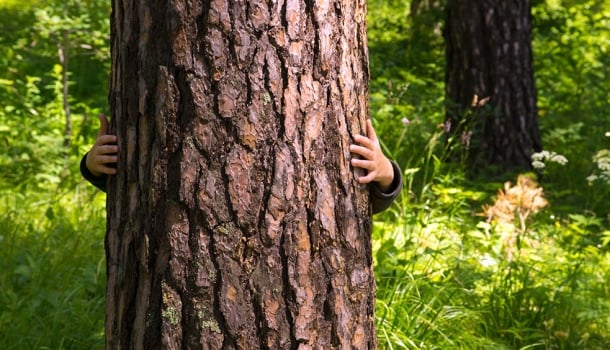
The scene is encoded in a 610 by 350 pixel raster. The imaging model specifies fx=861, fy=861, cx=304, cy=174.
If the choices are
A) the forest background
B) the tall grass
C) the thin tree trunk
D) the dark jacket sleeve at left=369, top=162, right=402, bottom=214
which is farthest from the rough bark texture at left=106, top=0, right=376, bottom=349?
the thin tree trunk

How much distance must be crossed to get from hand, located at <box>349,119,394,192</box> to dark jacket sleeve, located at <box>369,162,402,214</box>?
0.04m

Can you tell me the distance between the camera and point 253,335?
210 cm

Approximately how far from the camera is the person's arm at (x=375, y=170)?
2.24m

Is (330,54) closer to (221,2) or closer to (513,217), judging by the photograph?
(221,2)

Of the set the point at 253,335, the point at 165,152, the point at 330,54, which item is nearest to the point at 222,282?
the point at 253,335

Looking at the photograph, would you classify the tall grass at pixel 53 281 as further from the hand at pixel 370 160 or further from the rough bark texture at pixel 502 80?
the rough bark texture at pixel 502 80

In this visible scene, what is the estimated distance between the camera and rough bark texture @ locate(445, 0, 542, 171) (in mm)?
6266

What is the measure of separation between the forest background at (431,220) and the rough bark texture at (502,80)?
0.92 feet

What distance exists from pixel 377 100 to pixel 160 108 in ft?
16.1

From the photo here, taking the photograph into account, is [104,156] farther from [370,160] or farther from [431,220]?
[431,220]

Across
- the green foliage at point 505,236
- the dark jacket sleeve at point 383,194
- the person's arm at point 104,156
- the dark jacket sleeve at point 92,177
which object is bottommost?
the green foliage at point 505,236

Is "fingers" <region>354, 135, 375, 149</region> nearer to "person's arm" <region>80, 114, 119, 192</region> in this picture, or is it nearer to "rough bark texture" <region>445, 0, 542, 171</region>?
"person's arm" <region>80, 114, 119, 192</region>

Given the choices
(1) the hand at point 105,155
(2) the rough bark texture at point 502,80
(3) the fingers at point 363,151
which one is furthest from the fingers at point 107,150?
(2) the rough bark texture at point 502,80

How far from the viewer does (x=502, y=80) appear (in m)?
6.28
